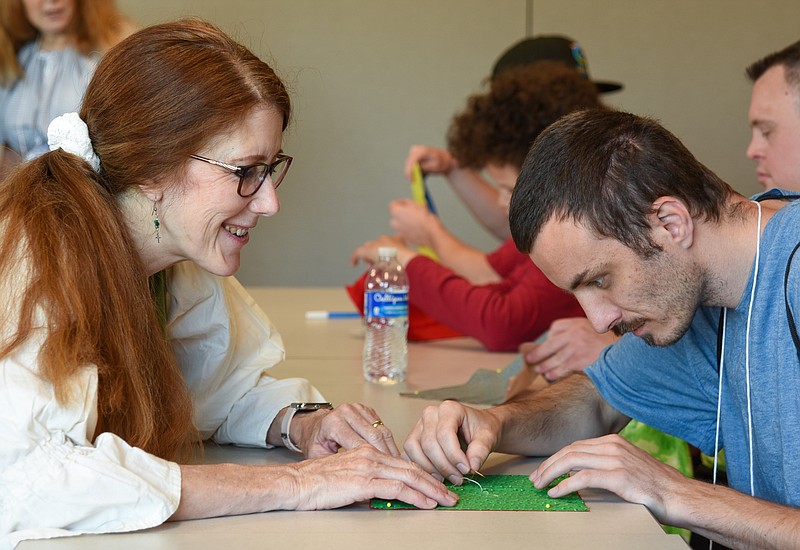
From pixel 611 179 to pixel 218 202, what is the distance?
551 mm

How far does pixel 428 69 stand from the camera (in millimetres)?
4863

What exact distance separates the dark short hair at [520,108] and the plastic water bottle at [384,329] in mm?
457

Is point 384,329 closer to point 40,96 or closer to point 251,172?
point 251,172

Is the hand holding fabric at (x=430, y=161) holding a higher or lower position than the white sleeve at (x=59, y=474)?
lower

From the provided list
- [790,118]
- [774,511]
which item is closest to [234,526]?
[774,511]

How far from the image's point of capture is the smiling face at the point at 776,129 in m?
2.29

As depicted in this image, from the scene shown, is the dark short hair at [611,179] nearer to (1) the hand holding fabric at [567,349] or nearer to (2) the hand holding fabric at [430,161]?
(1) the hand holding fabric at [567,349]

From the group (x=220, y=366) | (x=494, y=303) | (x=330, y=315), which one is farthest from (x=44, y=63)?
(x=220, y=366)

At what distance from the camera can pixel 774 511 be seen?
1166 mm

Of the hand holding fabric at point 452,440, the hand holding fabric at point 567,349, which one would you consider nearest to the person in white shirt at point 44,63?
the hand holding fabric at point 567,349

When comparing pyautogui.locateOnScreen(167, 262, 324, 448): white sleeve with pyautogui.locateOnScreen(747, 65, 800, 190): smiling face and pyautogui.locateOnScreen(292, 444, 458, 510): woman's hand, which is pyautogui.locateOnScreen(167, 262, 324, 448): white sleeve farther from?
pyautogui.locateOnScreen(747, 65, 800, 190): smiling face

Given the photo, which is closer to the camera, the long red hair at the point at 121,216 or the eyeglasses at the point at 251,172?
the long red hair at the point at 121,216

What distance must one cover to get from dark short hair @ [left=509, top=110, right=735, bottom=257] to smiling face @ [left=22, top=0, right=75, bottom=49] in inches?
86.7

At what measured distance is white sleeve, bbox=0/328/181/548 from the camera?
1.03 m
